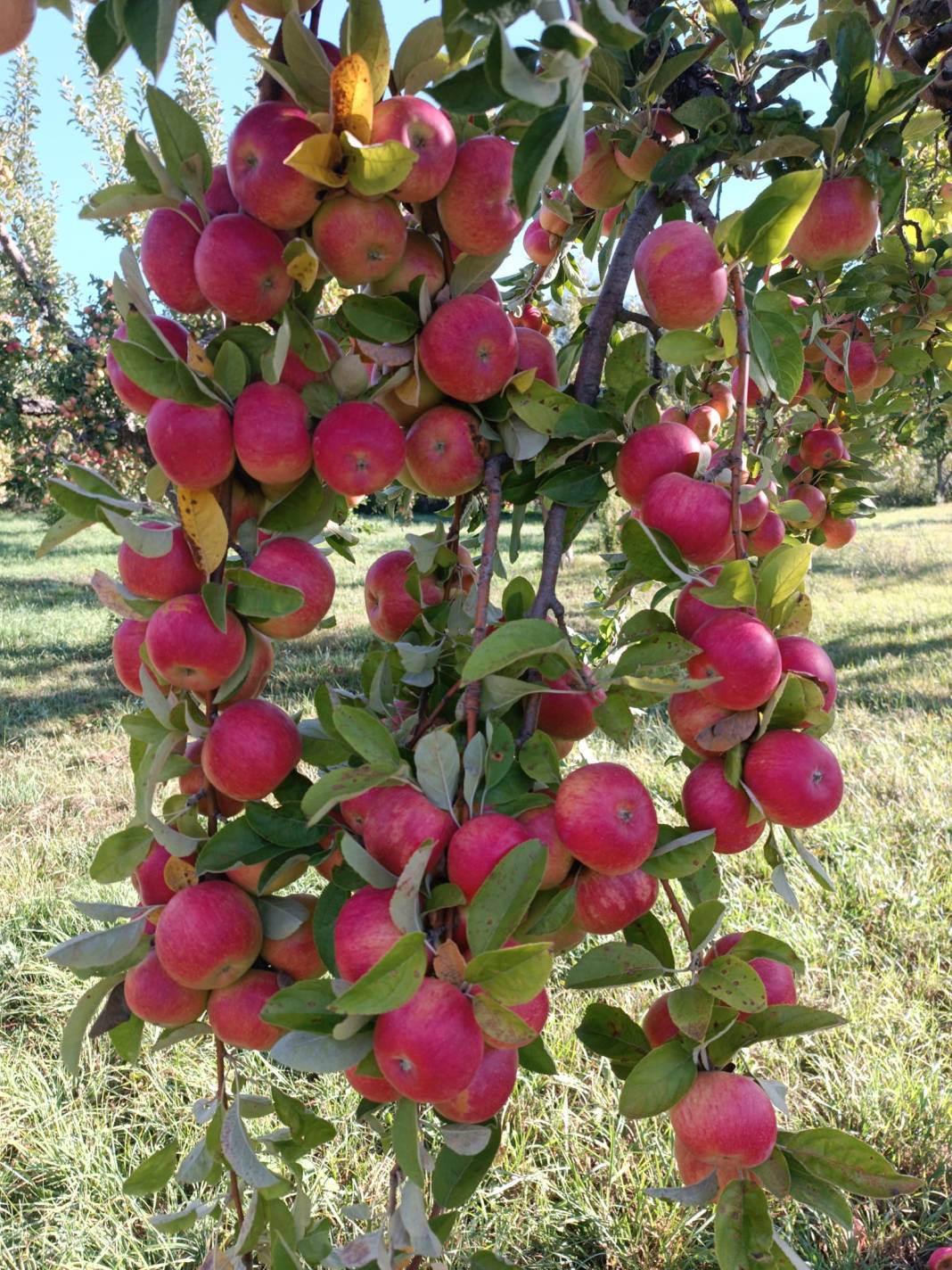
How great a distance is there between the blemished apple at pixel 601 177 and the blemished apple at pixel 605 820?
0.63m

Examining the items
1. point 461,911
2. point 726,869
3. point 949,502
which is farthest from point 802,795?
point 949,502

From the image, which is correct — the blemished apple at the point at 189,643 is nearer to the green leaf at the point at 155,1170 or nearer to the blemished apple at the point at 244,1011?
the blemished apple at the point at 244,1011

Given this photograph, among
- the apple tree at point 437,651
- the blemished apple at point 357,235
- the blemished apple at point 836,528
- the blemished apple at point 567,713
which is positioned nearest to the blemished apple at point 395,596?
the apple tree at point 437,651

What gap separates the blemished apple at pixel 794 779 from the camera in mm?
604

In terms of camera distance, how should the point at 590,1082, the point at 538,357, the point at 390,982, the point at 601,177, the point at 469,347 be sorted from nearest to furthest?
1. the point at 390,982
2. the point at 469,347
3. the point at 538,357
4. the point at 601,177
5. the point at 590,1082

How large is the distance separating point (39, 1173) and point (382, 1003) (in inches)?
64.1

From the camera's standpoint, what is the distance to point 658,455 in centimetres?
72

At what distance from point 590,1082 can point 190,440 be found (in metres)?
1.66

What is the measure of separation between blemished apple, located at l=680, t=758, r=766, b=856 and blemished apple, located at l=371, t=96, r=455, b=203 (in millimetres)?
441

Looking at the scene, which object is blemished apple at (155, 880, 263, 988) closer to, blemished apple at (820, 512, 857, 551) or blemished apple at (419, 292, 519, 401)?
blemished apple at (419, 292, 519, 401)

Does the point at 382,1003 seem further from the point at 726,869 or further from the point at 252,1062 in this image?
the point at 726,869

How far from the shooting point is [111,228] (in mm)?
5332

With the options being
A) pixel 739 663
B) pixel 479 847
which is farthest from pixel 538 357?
pixel 479 847

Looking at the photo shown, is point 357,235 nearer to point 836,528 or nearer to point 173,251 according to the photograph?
point 173,251
